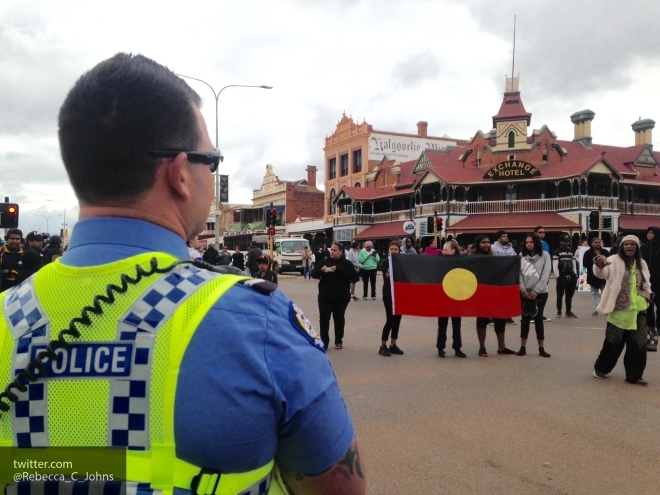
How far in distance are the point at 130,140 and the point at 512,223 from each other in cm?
3683

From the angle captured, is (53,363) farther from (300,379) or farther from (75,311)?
(300,379)

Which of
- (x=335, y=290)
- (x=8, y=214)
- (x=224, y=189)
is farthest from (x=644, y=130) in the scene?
(x=8, y=214)

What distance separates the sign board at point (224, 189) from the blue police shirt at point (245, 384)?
31.7m

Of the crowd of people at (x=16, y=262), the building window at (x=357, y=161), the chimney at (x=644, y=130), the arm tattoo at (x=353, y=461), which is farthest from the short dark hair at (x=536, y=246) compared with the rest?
the chimney at (x=644, y=130)

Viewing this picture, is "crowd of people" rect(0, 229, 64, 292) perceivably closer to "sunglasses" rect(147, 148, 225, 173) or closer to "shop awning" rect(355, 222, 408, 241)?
"sunglasses" rect(147, 148, 225, 173)

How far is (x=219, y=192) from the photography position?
1260 inches

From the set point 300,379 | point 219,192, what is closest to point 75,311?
point 300,379

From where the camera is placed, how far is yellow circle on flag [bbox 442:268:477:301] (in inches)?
362

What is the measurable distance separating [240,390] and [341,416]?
268 mm

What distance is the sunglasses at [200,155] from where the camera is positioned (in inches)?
51.4

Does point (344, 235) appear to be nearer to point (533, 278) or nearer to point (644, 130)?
point (644, 130)

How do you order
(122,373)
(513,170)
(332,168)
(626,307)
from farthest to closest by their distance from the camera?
(332,168) → (513,170) → (626,307) → (122,373)

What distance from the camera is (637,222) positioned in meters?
37.7

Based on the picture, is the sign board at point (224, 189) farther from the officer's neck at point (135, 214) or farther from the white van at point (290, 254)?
the officer's neck at point (135, 214)
